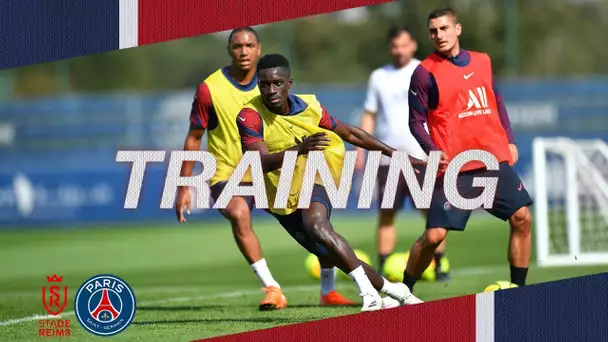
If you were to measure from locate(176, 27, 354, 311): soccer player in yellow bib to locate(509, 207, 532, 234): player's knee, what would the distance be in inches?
47.8

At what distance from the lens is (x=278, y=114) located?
691 cm

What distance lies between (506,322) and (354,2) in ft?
7.09

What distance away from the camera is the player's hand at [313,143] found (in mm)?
6852

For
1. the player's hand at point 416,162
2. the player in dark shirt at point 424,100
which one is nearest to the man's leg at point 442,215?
the player's hand at point 416,162

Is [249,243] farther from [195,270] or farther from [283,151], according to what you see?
[195,270]

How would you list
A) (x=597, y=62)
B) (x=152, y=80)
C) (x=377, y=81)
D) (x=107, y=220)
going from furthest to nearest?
(x=152, y=80), (x=597, y=62), (x=107, y=220), (x=377, y=81)

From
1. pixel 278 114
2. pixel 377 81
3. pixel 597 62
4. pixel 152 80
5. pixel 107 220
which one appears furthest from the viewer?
pixel 152 80

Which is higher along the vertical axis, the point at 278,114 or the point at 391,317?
the point at 278,114

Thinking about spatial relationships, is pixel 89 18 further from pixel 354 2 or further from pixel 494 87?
pixel 494 87

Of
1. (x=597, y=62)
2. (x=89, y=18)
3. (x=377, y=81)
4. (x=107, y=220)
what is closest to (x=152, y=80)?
(x=107, y=220)

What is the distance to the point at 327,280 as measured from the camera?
7.86 meters

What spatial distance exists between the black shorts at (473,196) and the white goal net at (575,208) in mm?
2214

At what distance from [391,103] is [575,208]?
89.2 inches

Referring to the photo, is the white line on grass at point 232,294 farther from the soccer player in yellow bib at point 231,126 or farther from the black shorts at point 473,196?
the black shorts at point 473,196
